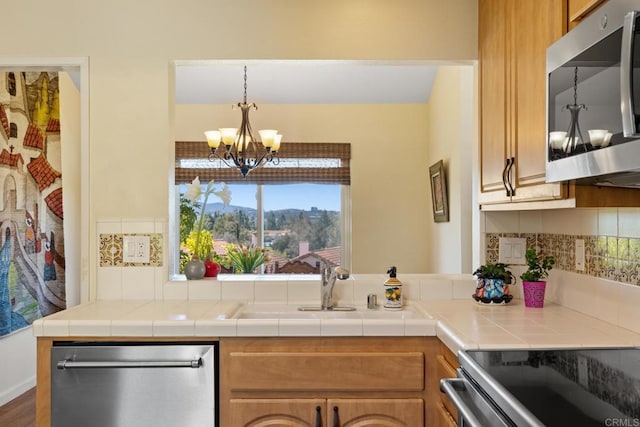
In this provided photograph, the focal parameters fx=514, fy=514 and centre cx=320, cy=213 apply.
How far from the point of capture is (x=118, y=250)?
2.29 m

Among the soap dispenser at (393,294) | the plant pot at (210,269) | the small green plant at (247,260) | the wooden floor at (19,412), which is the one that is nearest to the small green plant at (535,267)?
the soap dispenser at (393,294)

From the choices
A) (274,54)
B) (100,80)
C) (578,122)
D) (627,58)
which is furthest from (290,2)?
(627,58)

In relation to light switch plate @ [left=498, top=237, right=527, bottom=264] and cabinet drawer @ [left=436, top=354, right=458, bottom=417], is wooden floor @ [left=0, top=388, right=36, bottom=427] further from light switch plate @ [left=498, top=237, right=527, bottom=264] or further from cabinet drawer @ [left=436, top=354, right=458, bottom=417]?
light switch plate @ [left=498, top=237, right=527, bottom=264]

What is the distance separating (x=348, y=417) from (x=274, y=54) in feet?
5.03

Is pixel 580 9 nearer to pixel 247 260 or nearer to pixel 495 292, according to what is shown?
pixel 495 292

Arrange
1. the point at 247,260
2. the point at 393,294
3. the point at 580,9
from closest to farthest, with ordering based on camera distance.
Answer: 1. the point at 580,9
2. the point at 393,294
3. the point at 247,260

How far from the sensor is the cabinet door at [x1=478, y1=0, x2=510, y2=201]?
1.92 m

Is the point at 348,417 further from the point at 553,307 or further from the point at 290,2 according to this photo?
the point at 290,2

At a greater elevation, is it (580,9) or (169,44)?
(169,44)

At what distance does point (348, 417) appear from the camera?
174 centimetres

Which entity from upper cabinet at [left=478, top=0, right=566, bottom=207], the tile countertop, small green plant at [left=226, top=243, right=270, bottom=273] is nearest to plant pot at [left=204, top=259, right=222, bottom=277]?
the tile countertop

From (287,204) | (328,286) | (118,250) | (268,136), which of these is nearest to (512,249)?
(328,286)

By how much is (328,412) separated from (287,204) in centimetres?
402

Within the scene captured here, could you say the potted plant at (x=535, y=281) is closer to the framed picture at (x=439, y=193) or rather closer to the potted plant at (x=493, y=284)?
the potted plant at (x=493, y=284)
